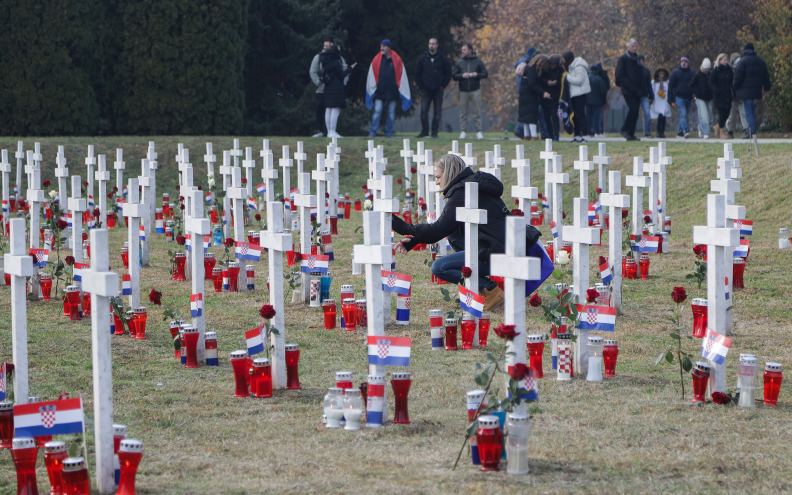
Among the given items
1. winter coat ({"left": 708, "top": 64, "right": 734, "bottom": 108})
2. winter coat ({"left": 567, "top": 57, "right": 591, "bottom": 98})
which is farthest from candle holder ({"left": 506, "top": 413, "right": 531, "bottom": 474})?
winter coat ({"left": 708, "top": 64, "right": 734, "bottom": 108})

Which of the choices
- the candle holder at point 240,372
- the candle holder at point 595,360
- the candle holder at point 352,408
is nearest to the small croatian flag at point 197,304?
the candle holder at point 240,372

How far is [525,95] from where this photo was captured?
71.2 feet

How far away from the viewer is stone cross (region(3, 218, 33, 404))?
5.88 m

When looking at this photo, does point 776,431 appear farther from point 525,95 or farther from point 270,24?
point 270,24

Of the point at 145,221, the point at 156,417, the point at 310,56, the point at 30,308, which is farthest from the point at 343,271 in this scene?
the point at 310,56

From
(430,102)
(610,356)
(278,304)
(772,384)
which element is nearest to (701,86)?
(430,102)

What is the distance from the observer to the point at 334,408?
235 inches

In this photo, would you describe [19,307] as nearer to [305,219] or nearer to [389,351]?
[389,351]

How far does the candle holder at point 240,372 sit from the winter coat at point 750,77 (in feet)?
52.1

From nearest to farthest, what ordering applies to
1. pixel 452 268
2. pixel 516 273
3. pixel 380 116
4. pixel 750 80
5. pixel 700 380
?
pixel 516 273 < pixel 700 380 < pixel 452 268 < pixel 750 80 < pixel 380 116

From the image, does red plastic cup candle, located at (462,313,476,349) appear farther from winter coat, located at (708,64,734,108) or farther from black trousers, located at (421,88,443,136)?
black trousers, located at (421,88,443,136)

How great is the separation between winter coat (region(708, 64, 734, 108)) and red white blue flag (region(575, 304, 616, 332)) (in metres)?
15.6

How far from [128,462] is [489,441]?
1.58 m

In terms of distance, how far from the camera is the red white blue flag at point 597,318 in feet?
23.2
